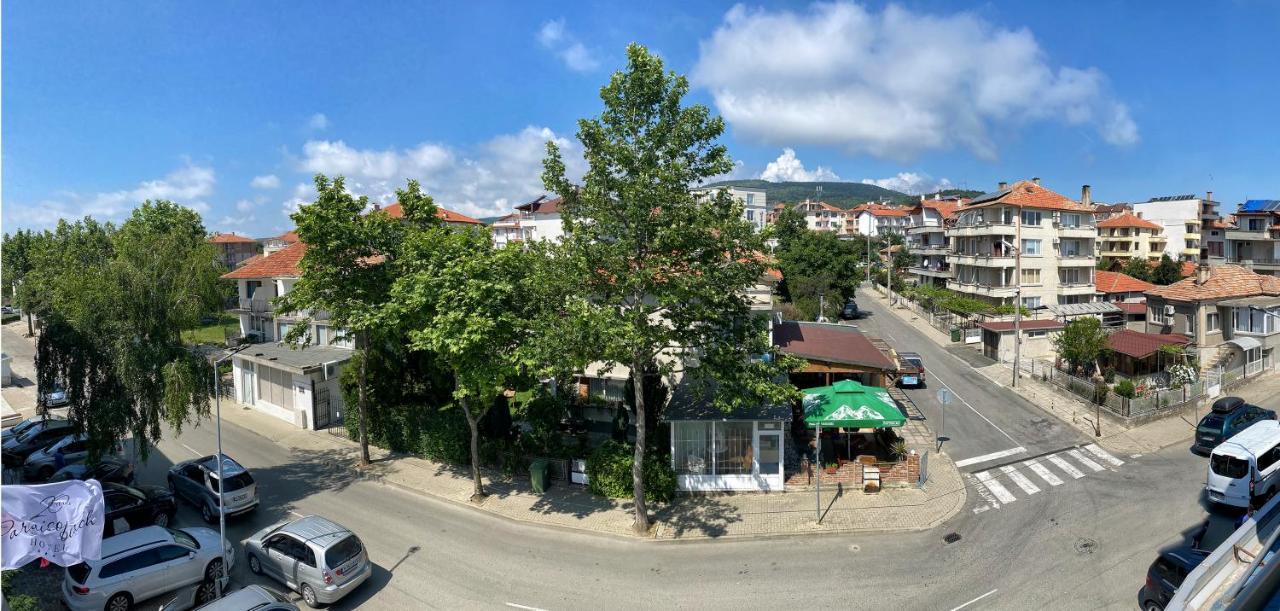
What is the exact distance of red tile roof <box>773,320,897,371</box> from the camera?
87.9 ft

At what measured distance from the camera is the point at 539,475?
2175cm

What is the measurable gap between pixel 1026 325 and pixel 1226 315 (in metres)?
10.0

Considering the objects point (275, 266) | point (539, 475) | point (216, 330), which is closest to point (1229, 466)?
point (539, 475)

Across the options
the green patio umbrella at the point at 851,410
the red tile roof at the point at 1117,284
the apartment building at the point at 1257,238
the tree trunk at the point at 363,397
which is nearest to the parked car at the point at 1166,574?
the green patio umbrella at the point at 851,410

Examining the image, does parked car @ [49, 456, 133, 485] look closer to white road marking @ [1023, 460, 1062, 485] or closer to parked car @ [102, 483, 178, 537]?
parked car @ [102, 483, 178, 537]

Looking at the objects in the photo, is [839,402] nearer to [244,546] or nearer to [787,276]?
[244,546]

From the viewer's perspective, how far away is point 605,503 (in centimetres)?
2088

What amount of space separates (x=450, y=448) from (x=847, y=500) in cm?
1478

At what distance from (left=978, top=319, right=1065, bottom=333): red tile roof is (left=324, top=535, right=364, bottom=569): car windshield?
4013 centimetres

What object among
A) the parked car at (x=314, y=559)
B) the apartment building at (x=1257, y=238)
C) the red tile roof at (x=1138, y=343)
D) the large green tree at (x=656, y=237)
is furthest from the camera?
the apartment building at (x=1257, y=238)

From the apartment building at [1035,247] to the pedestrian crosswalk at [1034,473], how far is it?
1173 inches

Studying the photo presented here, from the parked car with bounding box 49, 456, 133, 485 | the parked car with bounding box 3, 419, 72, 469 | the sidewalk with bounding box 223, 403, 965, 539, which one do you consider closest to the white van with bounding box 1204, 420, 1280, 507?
the sidewalk with bounding box 223, 403, 965, 539

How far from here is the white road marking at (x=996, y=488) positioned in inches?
824

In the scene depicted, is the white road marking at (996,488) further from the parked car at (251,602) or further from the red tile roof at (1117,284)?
the red tile roof at (1117,284)
